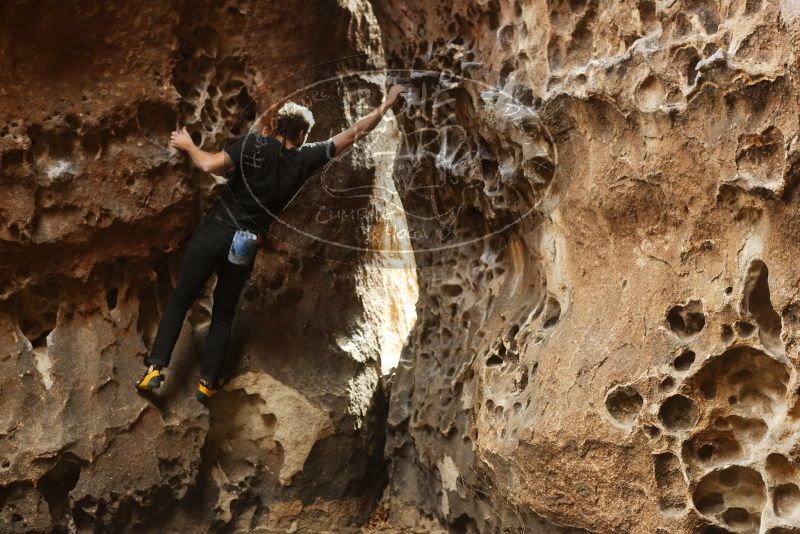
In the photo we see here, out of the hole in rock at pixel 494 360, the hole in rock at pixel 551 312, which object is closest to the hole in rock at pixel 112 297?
the hole in rock at pixel 494 360

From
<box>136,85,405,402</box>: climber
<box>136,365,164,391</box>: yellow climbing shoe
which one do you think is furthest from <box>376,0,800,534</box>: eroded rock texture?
<box>136,365,164,391</box>: yellow climbing shoe

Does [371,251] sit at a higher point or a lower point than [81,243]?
higher

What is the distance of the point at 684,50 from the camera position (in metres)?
2.95

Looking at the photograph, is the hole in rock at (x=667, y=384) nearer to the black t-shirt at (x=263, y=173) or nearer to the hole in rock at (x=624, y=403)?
the hole in rock at (x=624, y=403)

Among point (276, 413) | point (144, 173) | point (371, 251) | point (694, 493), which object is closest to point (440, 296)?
point (371, 251)

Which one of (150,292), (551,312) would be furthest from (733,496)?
(150,292)

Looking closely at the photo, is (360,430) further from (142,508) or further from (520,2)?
(520,2)

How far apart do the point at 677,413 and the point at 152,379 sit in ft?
7.34

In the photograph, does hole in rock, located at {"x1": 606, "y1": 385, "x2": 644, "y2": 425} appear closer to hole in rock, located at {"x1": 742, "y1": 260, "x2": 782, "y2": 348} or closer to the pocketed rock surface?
the pocketed rock surface

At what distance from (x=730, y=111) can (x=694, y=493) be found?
1.16 m

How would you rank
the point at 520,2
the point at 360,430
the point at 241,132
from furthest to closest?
1. the point at 360,430
2. the point at 241,132
3. the point at 520,2

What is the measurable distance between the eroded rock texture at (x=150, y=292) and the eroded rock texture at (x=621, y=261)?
0.66 metres

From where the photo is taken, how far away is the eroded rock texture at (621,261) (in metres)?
2.78

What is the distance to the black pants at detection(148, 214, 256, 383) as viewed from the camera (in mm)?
4133
